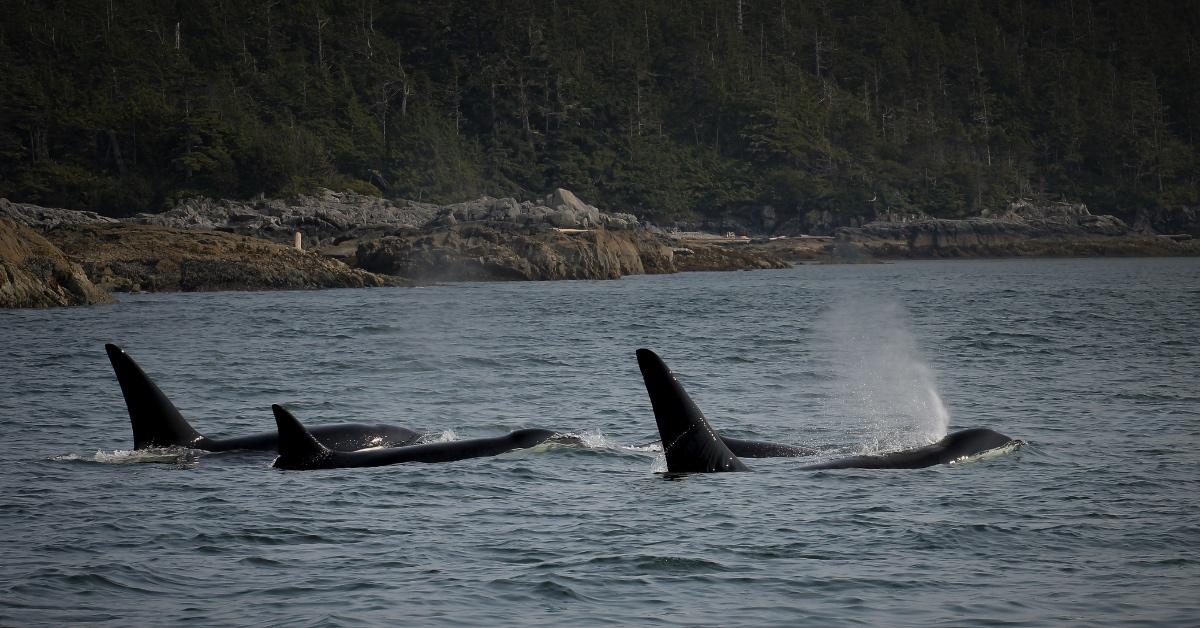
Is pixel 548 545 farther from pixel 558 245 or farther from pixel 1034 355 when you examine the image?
pixel 558 245

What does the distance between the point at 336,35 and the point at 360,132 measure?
25.8 m

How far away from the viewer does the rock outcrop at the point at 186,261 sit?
7550cm

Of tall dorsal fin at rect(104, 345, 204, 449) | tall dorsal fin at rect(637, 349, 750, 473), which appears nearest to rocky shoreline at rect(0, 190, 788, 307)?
tall dorsal fin at rect(104, 345, 204, 449)

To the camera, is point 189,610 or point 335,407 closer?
point 189,610

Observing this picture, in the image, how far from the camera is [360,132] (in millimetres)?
150000

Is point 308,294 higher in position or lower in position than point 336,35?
lower

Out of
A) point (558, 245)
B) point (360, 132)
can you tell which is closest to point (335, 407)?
point (558, 245)

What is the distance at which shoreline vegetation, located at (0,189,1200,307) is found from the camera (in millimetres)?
75125

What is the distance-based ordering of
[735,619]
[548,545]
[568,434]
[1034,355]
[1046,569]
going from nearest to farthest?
[735,619], [1046,569], [548,545], [568,434], [1034,355]

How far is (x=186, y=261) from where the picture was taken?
76.8 meters

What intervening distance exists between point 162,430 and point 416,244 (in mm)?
73606

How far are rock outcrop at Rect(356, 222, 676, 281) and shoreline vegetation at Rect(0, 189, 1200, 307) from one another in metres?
0.10

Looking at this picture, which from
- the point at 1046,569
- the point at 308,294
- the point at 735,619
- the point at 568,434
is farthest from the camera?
the point at 308,294

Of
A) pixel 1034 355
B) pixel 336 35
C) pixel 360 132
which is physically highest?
pixel 336 35
